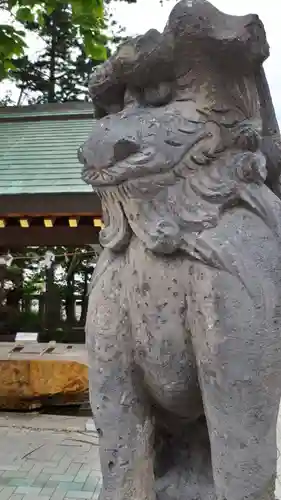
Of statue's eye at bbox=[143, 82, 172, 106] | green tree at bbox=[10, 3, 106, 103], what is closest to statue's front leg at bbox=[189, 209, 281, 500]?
statue's eye at bbox=[143, 82, 172, 106]

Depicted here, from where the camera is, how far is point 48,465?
11.8 feet

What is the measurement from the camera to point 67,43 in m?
10.7

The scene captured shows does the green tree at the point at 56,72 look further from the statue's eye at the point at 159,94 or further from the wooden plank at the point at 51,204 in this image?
the statue's eye at the point at 159,94

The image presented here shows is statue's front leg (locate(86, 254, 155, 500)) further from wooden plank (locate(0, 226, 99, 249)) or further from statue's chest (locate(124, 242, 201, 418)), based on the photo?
wooden plank (locate(0, 226, 99, 249))

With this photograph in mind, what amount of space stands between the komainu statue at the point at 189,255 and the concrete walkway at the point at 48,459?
2.34 meters

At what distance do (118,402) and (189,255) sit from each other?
1.03 feet

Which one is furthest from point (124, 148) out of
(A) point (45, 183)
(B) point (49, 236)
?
(B) point (49, 236)

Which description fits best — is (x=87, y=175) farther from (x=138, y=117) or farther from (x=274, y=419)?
(x=274, y=419)

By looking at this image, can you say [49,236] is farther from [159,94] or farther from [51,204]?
[159,94]

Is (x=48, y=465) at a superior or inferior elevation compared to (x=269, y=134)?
inferior

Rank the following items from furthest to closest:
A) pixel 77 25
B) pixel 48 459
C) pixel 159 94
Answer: pixel 48 459 → pixel 77 25 → pixel 159 94

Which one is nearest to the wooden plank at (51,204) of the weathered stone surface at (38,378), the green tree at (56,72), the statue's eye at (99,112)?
→ the weathered stone surface at (38,378)

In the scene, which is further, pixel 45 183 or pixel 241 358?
pixel 45 183

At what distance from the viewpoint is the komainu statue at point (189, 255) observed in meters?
0.93
